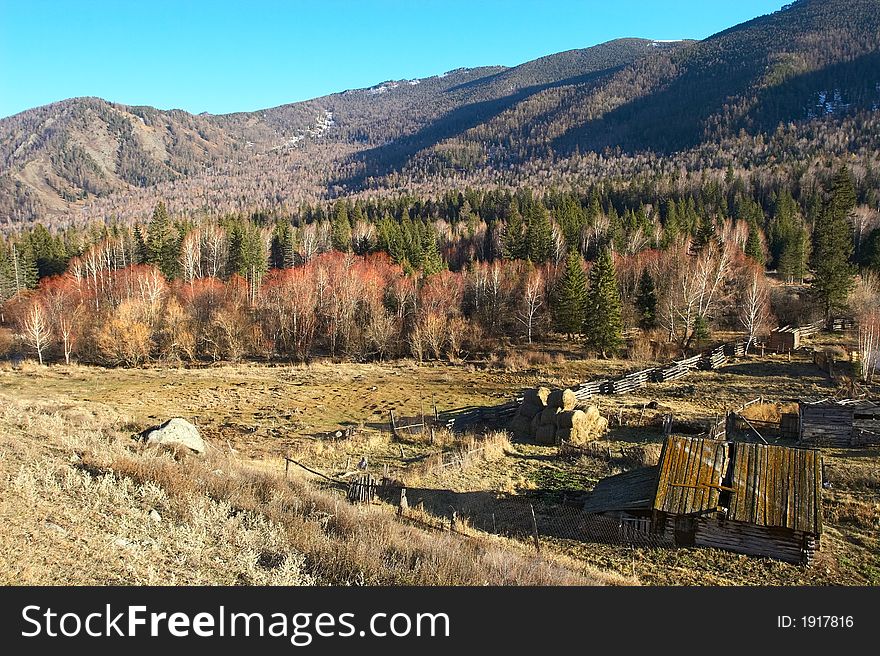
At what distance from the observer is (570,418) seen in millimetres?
26500

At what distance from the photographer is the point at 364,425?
3142 cm

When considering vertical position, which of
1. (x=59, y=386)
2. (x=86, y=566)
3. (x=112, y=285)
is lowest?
(x=59, y=386)

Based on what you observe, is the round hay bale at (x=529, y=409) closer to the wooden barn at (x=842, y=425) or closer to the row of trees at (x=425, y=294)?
the wooden barn at (x=842, y=425)

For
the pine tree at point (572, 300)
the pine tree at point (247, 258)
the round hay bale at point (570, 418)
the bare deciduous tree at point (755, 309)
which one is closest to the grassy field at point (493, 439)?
the round hay bale at point (570, 418)

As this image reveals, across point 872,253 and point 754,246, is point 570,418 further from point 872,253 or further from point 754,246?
point 754,246

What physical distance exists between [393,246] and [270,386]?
126 feet

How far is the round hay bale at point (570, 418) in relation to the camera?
2639 cm

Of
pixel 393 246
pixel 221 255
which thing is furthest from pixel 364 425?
pixel 221 255

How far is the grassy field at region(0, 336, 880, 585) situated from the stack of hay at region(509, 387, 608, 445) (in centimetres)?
130

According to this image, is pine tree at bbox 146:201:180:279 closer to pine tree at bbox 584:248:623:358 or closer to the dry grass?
pine tree at bbox 584:248:623:358

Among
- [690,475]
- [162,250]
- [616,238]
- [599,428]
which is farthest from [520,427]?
[162,250]

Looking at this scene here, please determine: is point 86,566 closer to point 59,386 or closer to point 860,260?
point 59,386

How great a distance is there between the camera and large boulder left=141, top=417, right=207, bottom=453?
1942 cm

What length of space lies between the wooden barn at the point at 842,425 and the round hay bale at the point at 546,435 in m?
11.2
